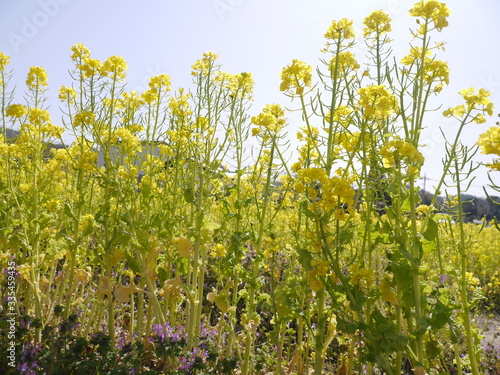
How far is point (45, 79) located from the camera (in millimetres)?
3193

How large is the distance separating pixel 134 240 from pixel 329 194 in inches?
45.6

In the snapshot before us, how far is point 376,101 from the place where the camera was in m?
1.89

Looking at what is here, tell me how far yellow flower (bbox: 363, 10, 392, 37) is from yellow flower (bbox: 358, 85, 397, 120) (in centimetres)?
48

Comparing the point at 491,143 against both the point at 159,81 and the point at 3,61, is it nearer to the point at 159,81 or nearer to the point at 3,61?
the point at 159,81

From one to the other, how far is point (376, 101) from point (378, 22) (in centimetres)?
54

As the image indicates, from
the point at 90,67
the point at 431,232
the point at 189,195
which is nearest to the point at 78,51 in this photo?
the point at 90,67

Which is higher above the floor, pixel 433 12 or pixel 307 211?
pixel 433 12

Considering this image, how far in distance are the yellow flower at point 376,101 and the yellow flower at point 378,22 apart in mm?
481

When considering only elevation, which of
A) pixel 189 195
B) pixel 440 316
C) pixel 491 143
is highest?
pixel 491 143

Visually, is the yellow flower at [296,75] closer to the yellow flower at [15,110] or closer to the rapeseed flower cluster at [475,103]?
the rapeseed flower cluster at [475,103]

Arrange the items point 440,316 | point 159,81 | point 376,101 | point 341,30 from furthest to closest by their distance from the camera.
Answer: point 159,81, point 341,30, point 376,101, point 440,316

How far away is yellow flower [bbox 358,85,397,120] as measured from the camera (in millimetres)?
1825

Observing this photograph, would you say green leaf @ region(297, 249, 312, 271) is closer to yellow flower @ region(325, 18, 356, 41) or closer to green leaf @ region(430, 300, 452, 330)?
green leaf @ region(430, 300, 452, 330)

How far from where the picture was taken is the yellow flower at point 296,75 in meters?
2.05
